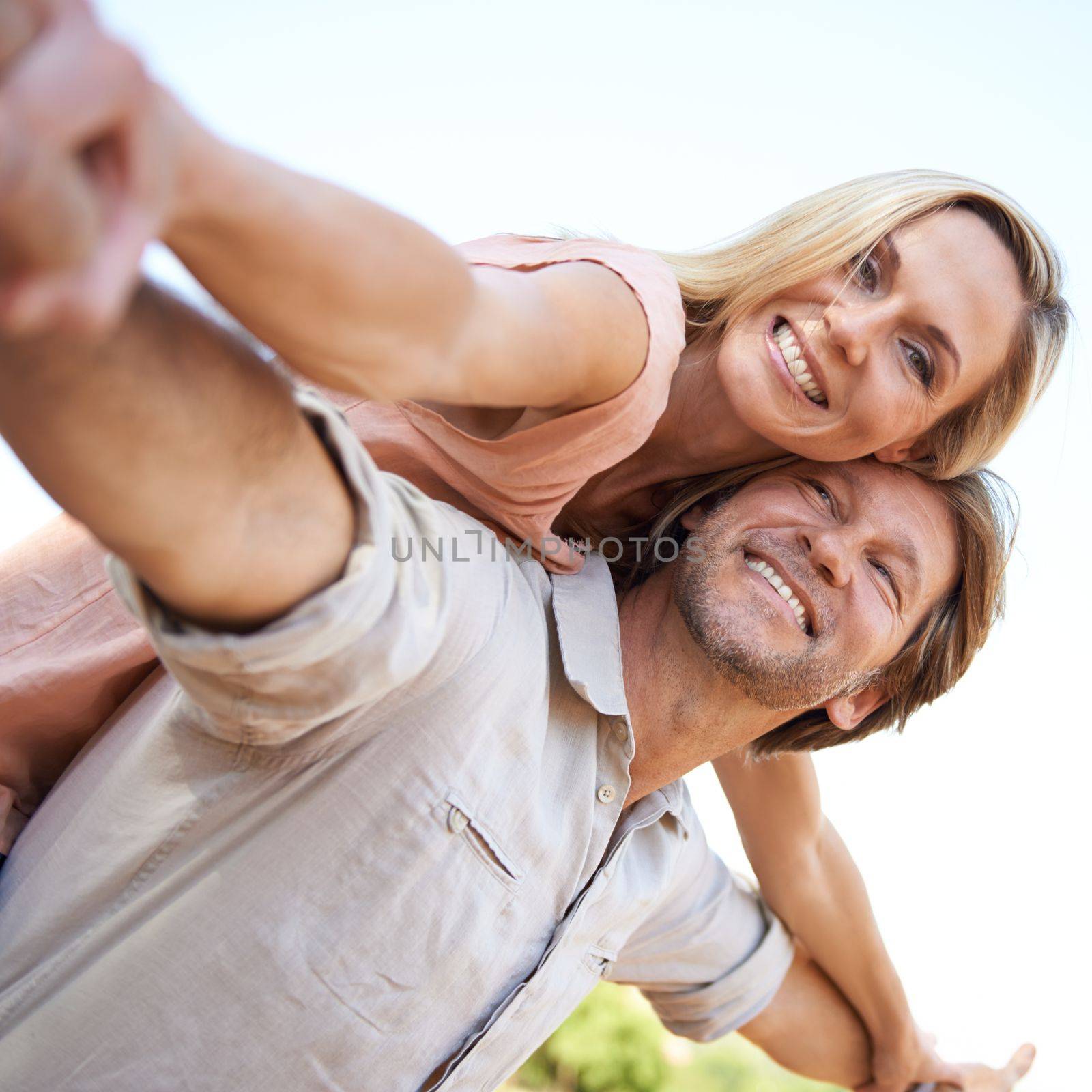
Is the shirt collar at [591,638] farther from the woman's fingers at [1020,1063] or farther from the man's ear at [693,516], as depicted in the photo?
the woman's fingers at [1020,1063]

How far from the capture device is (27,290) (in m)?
0.55

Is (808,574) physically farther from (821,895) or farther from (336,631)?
(336,631)

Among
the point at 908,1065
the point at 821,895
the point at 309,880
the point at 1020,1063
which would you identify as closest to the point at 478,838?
the point at 309,880

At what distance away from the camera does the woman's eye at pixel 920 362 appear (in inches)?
71.6

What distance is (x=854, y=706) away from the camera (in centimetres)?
241

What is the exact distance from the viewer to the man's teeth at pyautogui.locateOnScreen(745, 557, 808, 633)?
6.61 ft

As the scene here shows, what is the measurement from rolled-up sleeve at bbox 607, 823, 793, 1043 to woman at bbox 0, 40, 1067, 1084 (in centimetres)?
98

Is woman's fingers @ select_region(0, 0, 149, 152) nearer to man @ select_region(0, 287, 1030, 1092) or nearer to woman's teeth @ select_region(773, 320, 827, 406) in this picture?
man @ select_region(0, 287, 1030, 1092)

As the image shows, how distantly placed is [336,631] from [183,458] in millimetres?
219

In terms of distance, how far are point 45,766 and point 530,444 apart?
0.95m

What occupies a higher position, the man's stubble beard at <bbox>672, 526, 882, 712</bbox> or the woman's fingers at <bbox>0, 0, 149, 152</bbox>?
the woman's fingers at <bbox>0, 0, 149, 152</bbox>

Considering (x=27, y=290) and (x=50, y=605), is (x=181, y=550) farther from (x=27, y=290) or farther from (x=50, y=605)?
(x=50, y=605)

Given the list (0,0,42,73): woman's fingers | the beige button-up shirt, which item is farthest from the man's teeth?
(0,0,42,73): woman's fingers

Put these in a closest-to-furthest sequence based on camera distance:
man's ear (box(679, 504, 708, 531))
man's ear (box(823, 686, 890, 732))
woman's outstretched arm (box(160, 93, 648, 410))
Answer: woman's outstretched arm (box(160, 93, 648, 410))
man's ear (box(679, 504, 708, 531))
man's ear (box(823, 686, 890, 732))
